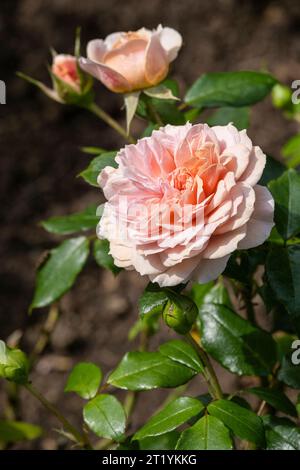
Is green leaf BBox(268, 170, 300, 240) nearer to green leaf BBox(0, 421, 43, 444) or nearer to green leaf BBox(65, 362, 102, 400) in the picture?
green leaf BBox(65, 362, 102, 400)

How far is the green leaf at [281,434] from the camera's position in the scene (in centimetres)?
89

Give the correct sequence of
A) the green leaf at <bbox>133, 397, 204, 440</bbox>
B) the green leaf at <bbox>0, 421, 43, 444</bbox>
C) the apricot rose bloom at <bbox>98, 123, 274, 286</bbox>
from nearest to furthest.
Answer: the apricot rose bloom at <bbox>98, 123, 274, 286</bbox>
the green leaf at <bbox>133, 397, 204, 440</bbox>
the green leaf at <bbox>0, 421, 43, 444</bbox>

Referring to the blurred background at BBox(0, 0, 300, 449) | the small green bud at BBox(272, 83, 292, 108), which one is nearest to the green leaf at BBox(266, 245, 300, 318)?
the small green bud at BBox(272, 83, 292, 108)

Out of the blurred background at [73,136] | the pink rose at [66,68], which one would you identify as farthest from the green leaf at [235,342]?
the blurred background at [73,136]

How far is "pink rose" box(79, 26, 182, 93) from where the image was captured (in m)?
0.93

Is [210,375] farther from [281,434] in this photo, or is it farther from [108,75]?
[108,75]

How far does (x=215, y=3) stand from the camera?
8.28ft

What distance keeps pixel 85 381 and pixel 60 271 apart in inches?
9.4

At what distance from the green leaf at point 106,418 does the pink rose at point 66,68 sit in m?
0.47

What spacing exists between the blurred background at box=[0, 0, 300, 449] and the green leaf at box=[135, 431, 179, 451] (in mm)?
640

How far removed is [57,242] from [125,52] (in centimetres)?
112

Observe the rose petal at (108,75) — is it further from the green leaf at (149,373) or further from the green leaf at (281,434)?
the green leaf at (281,434)

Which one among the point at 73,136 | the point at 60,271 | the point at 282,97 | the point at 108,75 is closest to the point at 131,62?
the point at 108,75
